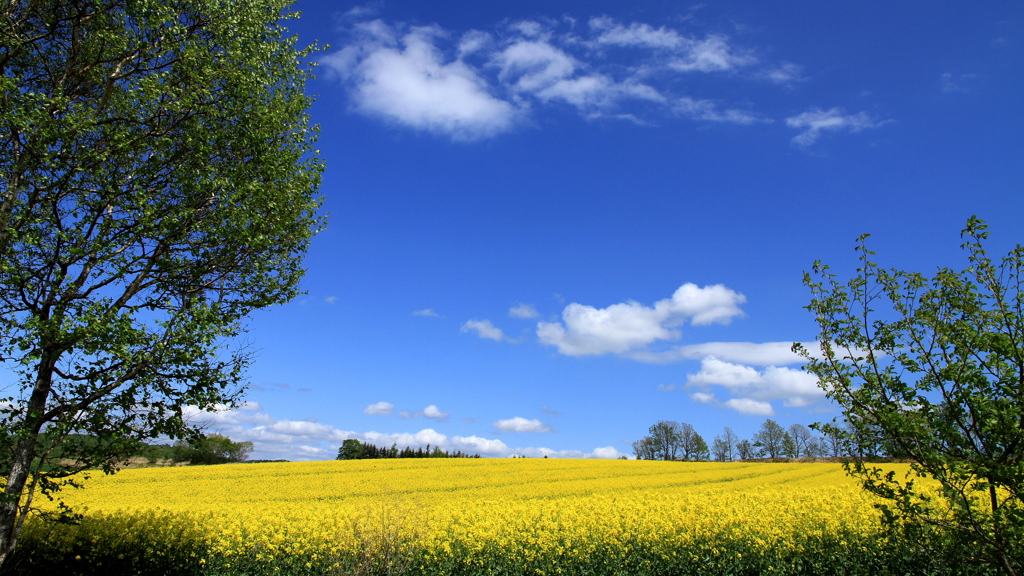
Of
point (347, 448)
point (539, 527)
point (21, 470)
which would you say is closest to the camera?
point (21, 470)

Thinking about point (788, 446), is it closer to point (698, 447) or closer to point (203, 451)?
point (698, 447)

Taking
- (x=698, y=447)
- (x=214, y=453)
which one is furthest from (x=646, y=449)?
(x=214, y=453)

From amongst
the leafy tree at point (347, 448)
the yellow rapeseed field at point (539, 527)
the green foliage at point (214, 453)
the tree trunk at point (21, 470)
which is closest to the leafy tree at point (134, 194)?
the tree trunk at point (21, 470)

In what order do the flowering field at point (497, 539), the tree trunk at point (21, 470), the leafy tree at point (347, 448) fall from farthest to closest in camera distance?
1. the leafy tree at point (347, 448)
2. the flowering field at point (497, 539)
3. the tree trunk at point (21, 470)

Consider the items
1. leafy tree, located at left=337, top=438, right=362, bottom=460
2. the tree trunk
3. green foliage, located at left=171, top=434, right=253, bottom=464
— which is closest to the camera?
the tree trunk

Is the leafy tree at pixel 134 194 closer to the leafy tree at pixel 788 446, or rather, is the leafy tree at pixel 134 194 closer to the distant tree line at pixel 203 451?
the distant tree line at pixel 203 451

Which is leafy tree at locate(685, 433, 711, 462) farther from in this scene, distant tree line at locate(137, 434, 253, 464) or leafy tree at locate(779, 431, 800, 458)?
distant tree line at locate(137, 434, 253, 464)

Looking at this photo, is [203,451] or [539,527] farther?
[203,451]

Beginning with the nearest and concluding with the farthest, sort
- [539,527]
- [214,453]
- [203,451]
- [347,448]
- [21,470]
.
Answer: [21,470]
[539,527]
[203,451]
[214,453]
[347,448]

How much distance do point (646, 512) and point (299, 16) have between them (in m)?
14.3

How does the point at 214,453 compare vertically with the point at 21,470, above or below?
below

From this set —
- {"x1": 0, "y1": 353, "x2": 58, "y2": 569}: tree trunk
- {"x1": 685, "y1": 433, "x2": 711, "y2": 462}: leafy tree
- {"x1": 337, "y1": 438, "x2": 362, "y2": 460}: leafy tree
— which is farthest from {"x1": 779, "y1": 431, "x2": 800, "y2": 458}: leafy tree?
{"x1": 0, "y1": 353, "x2": 58, "y2": 569}: tree trunk

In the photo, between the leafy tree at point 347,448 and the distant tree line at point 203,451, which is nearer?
the distant tree line at point 203,451

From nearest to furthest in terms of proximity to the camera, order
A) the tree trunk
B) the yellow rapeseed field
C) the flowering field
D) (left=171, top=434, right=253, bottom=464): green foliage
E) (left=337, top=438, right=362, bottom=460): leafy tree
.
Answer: the tree trunk
the flowering field
the yellow rapeseed field
(left=171, top=434, right=253, bottom=464): green foliage
(left=337, top=438, right=362, bottom=460): leafy tree
